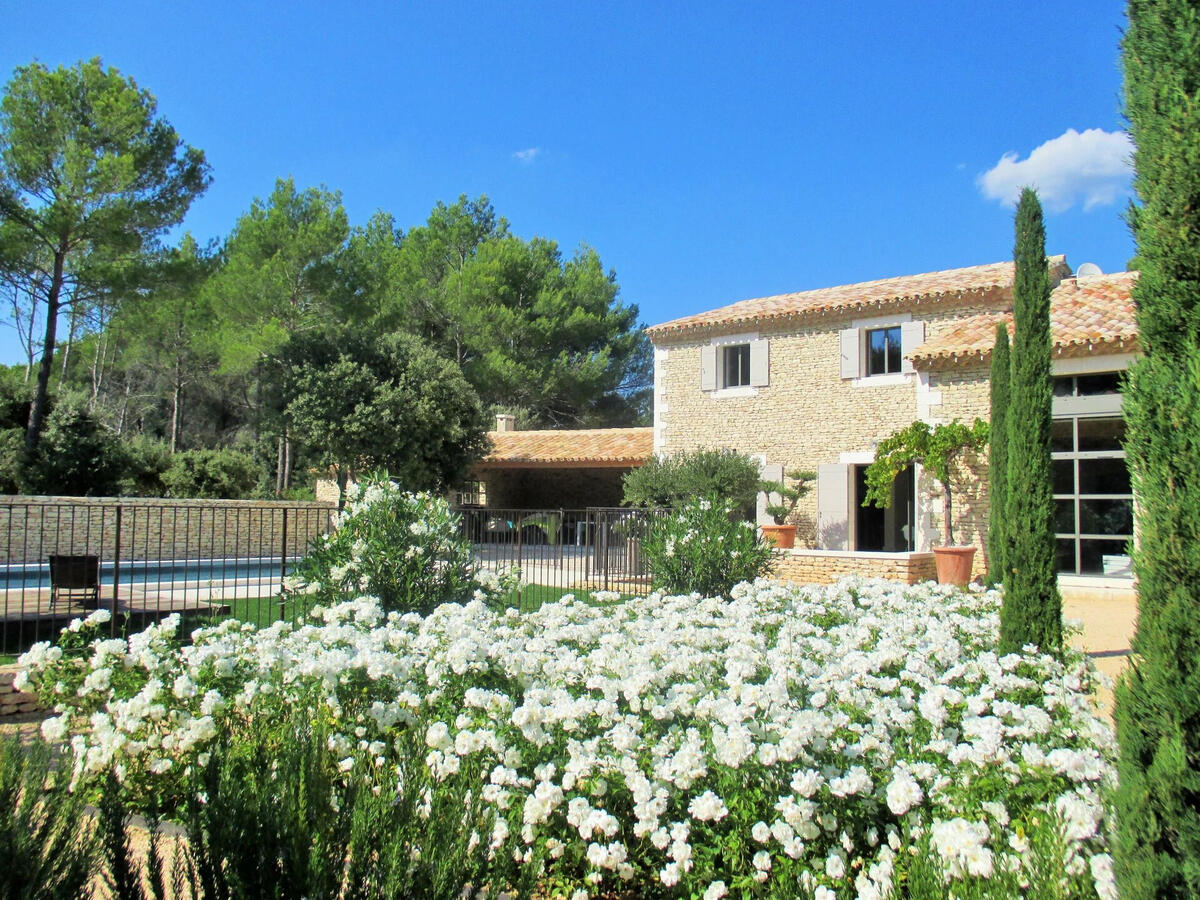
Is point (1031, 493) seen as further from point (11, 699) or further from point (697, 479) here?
point (697, 479)

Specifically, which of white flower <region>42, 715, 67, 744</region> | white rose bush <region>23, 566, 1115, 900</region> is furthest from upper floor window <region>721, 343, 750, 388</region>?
white flower <region>42, 715, 67, 744</region>

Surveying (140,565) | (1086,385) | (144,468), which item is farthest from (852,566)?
(144,468)

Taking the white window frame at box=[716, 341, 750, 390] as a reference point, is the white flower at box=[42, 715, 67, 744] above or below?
below

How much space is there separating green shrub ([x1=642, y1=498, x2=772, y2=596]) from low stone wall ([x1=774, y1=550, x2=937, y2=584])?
11.2 ft

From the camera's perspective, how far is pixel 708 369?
18188 millimetres

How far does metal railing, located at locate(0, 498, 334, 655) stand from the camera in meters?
7.02

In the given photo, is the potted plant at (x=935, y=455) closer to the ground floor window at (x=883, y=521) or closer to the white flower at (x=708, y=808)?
the ground floor window at (x=883, y=521)

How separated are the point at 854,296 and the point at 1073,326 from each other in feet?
16.1

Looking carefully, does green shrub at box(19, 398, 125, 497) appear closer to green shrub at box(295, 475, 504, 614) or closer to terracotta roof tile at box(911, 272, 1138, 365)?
green shrub at box(295, 475, 504, 614)

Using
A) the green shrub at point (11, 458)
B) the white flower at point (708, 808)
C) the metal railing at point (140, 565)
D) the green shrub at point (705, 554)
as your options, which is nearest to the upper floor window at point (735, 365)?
the metal railing at point (140, 565)

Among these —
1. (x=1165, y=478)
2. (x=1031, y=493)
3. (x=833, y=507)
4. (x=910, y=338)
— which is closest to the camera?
(x=1165, y=478)

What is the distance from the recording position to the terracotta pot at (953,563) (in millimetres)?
12258

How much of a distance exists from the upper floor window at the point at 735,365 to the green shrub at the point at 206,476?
517 inches

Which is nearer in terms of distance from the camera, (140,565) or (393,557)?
(393,557)
